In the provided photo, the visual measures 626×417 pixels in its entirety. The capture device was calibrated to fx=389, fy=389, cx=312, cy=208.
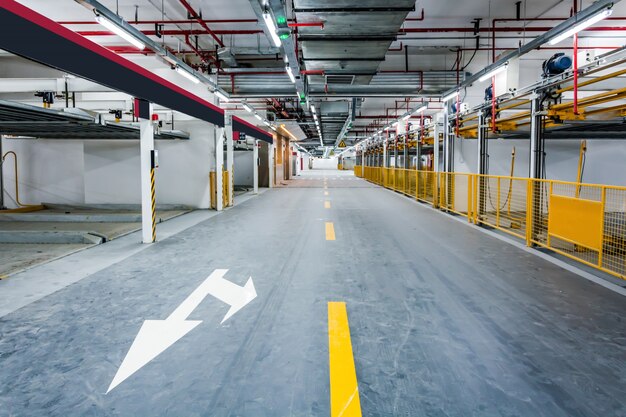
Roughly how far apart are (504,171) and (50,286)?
14.5m

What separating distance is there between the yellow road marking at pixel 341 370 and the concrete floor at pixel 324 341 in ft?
0.21

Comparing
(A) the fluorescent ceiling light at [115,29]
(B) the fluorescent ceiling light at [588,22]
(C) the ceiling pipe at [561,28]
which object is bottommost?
(B) the fluorescent ceiling light at [588,22]

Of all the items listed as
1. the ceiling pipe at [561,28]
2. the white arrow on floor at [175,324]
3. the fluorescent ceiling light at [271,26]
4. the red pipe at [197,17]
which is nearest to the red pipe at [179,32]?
the red pipe at [197,17]

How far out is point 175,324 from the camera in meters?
4.05

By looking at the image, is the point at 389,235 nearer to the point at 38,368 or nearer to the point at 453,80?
the point at 38,368

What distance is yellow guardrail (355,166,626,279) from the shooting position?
19.7 ft

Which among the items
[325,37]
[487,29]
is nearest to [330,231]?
[325,37]

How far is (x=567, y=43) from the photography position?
44.8ft

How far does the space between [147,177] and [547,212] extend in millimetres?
8477

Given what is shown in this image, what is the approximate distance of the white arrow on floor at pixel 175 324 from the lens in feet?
10.8

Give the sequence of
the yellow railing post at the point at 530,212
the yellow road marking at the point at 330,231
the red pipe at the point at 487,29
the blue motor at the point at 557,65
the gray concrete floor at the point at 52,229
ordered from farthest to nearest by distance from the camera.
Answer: the red pipe at the point at 487,29 → the yellow road marking at the point at 330,231 → the blue motor at the point at 557,65 → the yellow railing post at the point at 530,212 → the gray concrete floor at the point at 52,229

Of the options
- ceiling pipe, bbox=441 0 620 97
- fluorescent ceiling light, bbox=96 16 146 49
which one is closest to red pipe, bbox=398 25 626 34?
ceiling pipe, bbox=441 0 620 97

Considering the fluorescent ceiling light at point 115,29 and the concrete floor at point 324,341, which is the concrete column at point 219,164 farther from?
the concrete floor at point 324,341

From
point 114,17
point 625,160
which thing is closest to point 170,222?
point 114,17
